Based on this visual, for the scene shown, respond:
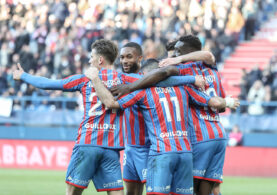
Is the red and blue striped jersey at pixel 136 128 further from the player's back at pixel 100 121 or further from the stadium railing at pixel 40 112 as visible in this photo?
the stadium railing at pixel 40 112

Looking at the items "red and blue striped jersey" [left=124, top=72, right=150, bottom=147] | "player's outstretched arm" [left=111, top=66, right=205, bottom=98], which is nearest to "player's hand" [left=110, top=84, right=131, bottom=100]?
"player's outstretched arm" [left=111, top=66, right=205, bottom=98]

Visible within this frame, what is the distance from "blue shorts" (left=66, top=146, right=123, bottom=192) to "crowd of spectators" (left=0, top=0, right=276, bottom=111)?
40.2 feet

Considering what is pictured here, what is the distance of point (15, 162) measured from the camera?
17344mm

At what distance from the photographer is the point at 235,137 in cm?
1627

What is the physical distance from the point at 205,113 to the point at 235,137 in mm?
9356

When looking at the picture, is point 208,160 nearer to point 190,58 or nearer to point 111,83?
point 190,58

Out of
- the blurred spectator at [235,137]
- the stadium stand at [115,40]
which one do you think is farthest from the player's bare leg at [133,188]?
the blurred spectator at [235,137]

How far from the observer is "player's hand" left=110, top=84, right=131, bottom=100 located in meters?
6.50

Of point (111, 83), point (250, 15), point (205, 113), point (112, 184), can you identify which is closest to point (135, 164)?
point (112, 184)

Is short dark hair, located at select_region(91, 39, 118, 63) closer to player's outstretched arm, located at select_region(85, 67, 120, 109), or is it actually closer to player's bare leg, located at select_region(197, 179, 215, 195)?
player's outstretched arm, located at select_region(85, 67, 120, 109)

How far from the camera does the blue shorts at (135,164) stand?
7262 mm

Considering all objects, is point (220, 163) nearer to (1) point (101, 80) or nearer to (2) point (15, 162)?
(1) point (101, 80)

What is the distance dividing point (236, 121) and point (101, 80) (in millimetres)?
10434

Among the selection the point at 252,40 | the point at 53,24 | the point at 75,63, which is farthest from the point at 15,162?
the point at 252,40
